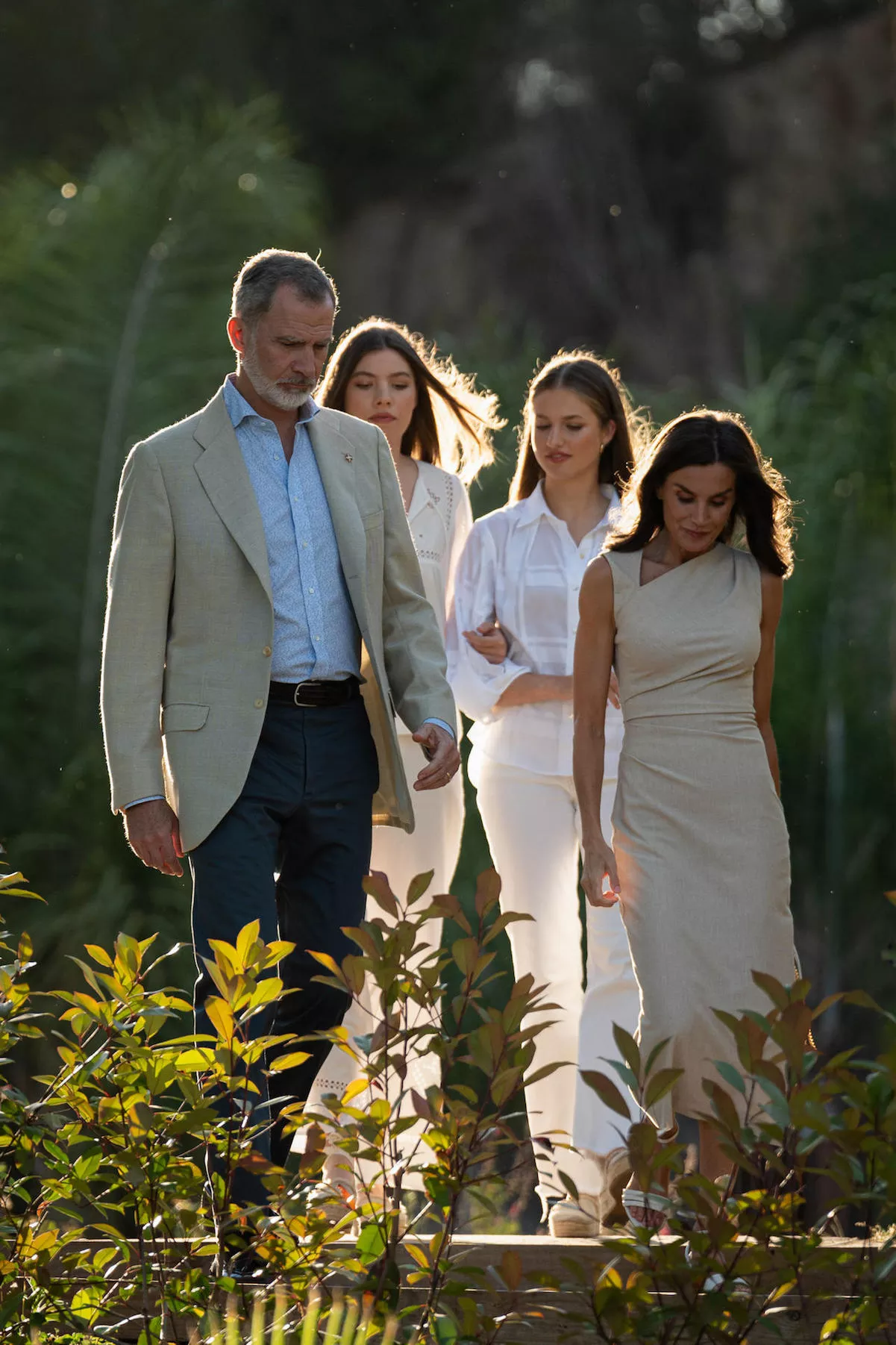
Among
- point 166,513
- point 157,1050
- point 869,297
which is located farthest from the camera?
point 869,297

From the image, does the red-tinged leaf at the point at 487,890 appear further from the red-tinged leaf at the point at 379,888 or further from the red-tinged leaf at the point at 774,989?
the red-tinged leaf at the point at 774,989

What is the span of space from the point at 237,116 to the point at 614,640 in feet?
25.1

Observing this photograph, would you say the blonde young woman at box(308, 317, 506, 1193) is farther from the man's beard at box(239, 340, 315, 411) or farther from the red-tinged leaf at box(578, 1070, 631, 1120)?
the red-tinged leaf at box(578, 1070, 631, 1120)

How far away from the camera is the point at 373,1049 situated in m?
1.98

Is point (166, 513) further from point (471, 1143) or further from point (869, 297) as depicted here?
point (869, 297)

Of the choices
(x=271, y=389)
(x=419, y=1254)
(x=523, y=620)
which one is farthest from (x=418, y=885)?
(x=523, y=620)

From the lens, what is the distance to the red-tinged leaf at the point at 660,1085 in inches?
70.2

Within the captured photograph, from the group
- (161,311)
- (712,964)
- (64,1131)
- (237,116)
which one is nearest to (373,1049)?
(64,1131)

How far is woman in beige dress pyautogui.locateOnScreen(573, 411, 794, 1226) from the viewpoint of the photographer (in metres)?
3.03

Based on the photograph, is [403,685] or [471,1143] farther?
[403,685]

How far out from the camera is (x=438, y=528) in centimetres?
407

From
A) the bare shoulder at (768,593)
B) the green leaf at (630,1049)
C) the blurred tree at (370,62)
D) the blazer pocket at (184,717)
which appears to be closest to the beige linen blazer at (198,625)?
the blazer pocket at (184,717)

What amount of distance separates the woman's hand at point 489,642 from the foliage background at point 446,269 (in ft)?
15.2

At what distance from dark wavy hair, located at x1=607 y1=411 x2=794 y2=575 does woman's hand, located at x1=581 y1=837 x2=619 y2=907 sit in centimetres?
53
